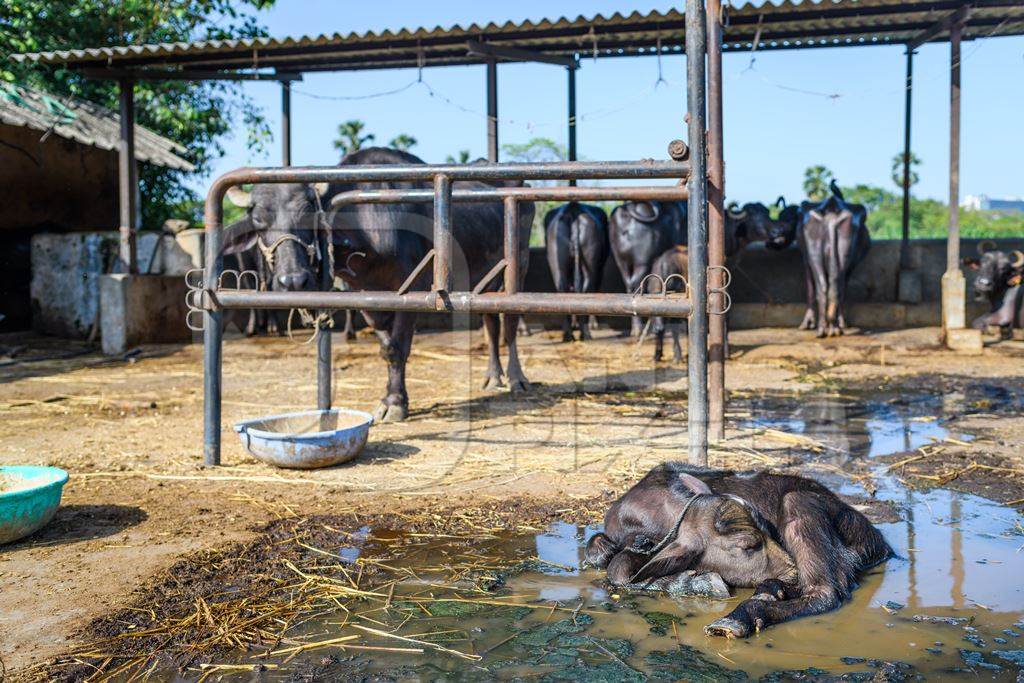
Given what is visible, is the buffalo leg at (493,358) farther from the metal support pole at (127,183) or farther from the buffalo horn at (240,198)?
the metal support pole at (127,183)

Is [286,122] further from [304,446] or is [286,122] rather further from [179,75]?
[304,446]

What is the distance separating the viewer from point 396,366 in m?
6.82

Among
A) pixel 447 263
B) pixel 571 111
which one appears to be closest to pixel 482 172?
pixel 447 263

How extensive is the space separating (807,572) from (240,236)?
4160 millimetres

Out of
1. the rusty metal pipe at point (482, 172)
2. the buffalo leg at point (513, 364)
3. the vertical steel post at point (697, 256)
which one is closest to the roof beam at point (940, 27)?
the buffalo leg at point (513, 364)

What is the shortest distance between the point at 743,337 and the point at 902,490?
7749mm

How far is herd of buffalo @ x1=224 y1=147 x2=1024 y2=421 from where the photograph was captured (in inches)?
238

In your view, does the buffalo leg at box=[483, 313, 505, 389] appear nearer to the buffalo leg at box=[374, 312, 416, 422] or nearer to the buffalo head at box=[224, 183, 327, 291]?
the buffalo leg at box=[374, 312, 416, 422]

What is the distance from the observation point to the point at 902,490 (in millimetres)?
4520

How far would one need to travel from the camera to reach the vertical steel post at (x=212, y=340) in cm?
525

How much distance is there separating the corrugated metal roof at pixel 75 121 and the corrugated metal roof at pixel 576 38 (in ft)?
5.35

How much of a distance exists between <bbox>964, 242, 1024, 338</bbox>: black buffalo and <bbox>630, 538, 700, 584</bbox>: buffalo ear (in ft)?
30.4

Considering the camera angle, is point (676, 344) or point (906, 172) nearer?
point (676, 344)

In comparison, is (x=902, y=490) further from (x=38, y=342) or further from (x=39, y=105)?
(x=39, y=105)
